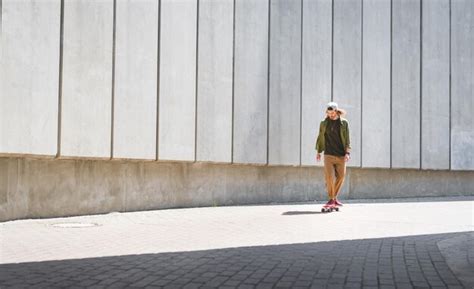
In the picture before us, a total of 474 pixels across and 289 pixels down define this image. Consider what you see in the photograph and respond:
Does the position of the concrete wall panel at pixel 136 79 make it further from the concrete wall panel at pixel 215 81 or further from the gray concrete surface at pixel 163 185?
the concrete wall panel at pixel 215 81

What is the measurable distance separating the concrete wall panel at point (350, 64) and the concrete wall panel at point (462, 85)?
10.4 ft

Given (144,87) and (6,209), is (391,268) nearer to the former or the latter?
(6,209)

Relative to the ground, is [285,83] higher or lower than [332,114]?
higher

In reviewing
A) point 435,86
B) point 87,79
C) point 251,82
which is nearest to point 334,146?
point 251,82

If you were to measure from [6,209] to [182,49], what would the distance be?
14.9 ft

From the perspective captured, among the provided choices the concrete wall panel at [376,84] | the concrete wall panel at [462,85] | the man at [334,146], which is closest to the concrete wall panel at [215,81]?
the man at [334,146]

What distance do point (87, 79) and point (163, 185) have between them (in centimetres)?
256

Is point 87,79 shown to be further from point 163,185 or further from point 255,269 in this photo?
point 255,269

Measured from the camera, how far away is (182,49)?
42.2 feet

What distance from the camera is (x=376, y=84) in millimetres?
16562

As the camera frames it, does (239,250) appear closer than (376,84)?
Yes

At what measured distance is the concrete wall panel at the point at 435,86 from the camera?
1744cm

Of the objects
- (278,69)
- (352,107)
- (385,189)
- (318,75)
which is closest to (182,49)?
(278,69)

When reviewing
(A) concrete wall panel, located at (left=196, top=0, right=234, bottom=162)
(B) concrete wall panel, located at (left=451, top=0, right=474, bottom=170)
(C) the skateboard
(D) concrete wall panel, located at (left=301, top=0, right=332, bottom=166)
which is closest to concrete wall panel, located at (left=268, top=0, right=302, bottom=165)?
(D) concrete wall panel, located at (left=301, top=0, right=332, bottom=166)
